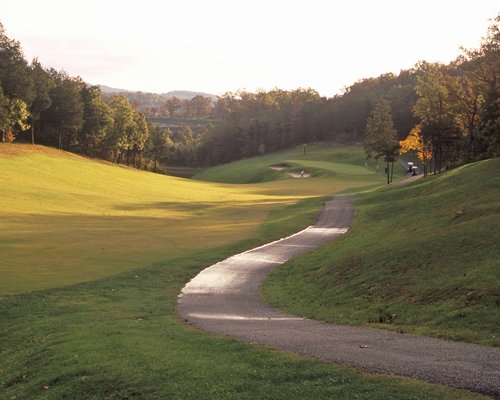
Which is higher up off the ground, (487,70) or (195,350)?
(487,70)

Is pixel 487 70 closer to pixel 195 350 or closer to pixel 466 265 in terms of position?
pixel 466 265

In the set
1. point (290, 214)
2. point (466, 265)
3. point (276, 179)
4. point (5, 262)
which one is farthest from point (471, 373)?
point (276, 179)

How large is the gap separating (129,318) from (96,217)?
124ft

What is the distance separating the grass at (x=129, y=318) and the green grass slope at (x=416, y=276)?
5631 mm

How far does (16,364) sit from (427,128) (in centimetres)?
6673

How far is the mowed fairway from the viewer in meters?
33.7

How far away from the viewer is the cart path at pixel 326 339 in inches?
454

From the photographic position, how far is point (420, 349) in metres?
13.6

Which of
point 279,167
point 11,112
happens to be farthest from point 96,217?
point 279,167

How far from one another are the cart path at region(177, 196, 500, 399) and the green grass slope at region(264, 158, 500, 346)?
3.55 ft

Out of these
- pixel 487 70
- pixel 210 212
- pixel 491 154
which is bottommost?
pixel 210 212

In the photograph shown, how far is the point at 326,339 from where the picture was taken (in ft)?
50.9

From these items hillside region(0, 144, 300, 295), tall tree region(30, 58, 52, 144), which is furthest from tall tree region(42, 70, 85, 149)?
hillside region(0, 144, 300, 295)

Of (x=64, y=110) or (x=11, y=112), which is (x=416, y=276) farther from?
(x=64, y=110)
